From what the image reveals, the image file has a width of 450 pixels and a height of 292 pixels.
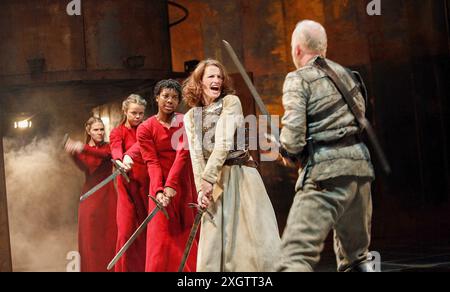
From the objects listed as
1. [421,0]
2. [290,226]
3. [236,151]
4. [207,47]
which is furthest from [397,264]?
[207,47]

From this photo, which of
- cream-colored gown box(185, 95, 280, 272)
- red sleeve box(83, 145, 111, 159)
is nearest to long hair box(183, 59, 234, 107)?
cream-colored gown box(185, 95, 280, 272)

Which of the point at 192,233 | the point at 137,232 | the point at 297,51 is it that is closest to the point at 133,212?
the point at 137,232

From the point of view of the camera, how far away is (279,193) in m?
10.6

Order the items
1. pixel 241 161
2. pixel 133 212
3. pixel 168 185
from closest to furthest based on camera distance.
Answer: pixel 241 161 → pixel 168 185 → pixel 133 212

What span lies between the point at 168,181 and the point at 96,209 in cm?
188

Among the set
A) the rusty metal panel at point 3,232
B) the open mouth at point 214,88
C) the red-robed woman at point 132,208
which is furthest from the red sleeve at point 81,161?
the open mouth at point 214,88

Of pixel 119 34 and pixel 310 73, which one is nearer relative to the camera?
pixel 310 73

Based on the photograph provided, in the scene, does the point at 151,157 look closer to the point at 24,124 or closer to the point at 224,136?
the point at 224,136

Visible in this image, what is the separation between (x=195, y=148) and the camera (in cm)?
612

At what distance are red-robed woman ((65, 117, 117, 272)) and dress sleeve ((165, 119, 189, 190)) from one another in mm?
1767

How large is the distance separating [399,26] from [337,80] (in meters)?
5.39

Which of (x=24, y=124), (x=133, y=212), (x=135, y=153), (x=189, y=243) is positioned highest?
(x=24, y=124)

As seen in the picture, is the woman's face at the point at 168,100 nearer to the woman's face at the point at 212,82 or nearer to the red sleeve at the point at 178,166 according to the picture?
the red sleeve at the point at 178,166

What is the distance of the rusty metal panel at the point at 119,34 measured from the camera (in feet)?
34.1
